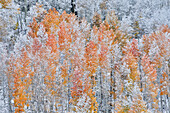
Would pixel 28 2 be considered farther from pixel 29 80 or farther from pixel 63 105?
pixel 63 105

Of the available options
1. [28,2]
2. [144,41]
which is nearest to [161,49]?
[144,41]

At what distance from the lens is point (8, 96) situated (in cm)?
3509

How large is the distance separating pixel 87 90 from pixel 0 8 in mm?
17119

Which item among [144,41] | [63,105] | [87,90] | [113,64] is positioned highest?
[144,41]

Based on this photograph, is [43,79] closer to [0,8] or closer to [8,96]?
[8,96]

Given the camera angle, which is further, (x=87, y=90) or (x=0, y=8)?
(x=87, y=90)

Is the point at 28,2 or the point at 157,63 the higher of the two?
the point at 28,2

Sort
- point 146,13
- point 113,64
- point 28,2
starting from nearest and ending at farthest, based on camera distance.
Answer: point 113,64, point 28,2, point 146,13

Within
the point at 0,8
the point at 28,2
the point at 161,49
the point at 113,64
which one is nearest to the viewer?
the point at 0,8

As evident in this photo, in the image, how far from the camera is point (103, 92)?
36250 millimetres

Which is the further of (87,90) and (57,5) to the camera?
(57,5)

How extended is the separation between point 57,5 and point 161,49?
35.5 m

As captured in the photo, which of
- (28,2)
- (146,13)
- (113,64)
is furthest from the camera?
(146,13)

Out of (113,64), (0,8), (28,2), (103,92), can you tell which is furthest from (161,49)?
(28,2)
